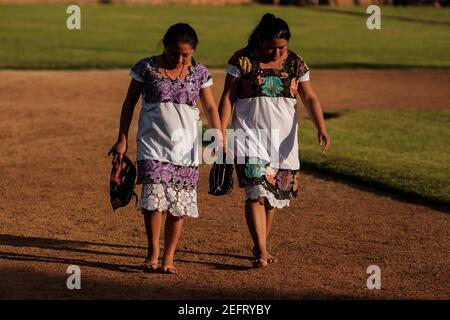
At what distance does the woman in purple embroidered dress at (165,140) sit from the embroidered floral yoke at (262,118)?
359 millimetres

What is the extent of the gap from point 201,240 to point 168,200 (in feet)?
4.83

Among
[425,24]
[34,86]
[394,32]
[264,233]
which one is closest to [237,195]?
[264,233]

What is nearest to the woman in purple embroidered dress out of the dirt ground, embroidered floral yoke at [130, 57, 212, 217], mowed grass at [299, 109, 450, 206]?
embroidered floral yoke at [130, 57, 212, 217]

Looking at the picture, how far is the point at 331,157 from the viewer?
1501 cm

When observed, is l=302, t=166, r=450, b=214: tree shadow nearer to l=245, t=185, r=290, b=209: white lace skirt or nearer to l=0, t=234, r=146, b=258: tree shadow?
l=245, t=185, r=290, b=209: white lace skirt

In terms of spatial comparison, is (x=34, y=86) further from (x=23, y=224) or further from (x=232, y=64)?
(x=232, y=64)

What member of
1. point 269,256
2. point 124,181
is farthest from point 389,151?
point 124,181

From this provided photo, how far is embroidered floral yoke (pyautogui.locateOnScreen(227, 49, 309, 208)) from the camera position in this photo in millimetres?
9211

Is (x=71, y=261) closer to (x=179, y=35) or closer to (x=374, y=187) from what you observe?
(x=179, y=35)

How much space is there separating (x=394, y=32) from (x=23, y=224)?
35.4 m

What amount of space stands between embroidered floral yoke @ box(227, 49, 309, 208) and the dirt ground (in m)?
0.69

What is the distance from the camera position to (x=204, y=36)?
126 feet

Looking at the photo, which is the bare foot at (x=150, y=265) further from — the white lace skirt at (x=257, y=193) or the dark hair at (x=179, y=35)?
the dark hair at (x=179, y=35)

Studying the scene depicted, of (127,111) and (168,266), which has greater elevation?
(127,111)
